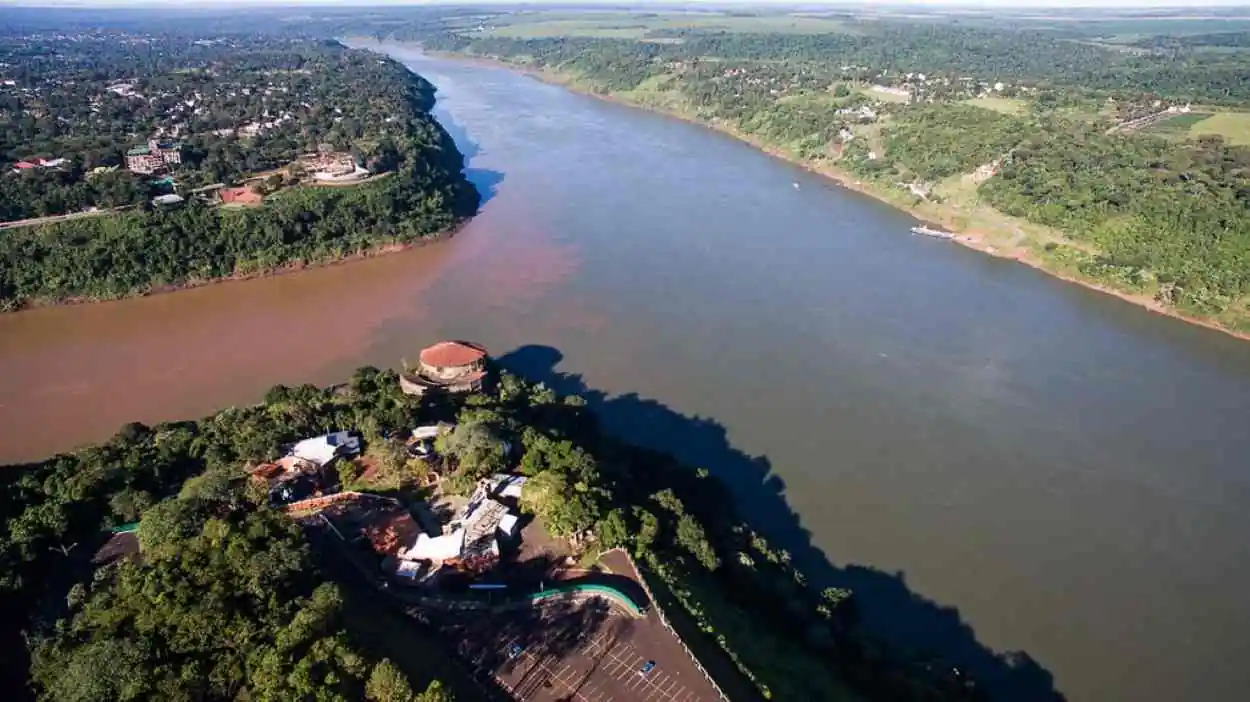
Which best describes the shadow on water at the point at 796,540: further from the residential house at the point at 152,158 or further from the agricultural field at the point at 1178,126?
the agricultural field at the point at 1178,126

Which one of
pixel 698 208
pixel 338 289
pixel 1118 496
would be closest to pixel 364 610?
pixel 1118 496

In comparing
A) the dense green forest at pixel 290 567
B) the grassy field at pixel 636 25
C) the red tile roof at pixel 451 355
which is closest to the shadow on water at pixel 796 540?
the dense green forest at pixel 290 567

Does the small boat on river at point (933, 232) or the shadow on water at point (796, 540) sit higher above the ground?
the small boat on river at point (933, 232)

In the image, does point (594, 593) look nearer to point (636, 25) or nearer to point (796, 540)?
point (796, 540)

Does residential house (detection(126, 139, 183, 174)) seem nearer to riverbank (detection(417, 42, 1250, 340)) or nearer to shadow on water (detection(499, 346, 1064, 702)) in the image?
shadow on water (detection(499, 346, 1064, 702))

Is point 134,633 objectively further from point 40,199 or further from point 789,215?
point 789,215

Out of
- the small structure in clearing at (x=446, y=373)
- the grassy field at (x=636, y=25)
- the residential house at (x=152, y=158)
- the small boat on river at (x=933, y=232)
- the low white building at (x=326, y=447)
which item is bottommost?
the small boat on river at (x=933, y=232)
